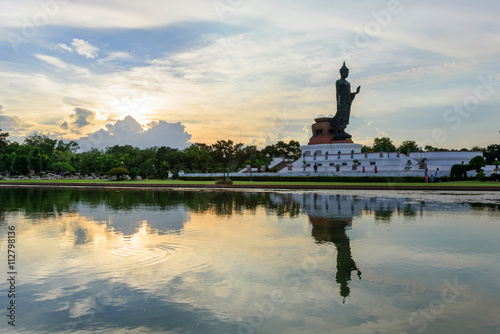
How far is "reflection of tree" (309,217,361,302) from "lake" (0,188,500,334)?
0.04m

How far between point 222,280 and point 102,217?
9.32 m

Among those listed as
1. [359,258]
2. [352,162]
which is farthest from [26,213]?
[352,162]

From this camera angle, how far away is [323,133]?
61438 millimetres

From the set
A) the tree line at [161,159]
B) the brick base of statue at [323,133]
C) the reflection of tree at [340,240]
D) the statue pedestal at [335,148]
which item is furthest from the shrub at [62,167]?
the reflection of tree at [340,240]

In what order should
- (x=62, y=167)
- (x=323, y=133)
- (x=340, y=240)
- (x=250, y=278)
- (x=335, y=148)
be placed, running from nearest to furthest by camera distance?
(x=250, y=278) < (x=340, y=240) < (x=335, y=148) < (x=323, y=133) < (x=62, y=167)

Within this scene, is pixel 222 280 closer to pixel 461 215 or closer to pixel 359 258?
pixel 359 258

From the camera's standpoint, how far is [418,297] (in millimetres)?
5945

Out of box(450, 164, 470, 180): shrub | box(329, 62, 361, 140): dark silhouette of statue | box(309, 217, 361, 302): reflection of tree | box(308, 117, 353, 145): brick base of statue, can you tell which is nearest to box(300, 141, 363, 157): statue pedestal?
box(308, 117, 353, 145): brick base of statue

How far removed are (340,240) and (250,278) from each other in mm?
3950

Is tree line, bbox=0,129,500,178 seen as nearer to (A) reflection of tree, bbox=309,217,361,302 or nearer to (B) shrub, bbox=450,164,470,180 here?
(B) shrub, bbox=450,164,470,180

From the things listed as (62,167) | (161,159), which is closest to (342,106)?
(161,159)

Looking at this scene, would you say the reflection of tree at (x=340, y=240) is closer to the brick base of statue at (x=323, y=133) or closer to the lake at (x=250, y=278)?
the lake at (x=250, y=278)

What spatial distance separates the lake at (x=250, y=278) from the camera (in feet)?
17.0

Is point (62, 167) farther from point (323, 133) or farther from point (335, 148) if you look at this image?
point (335, 148)
